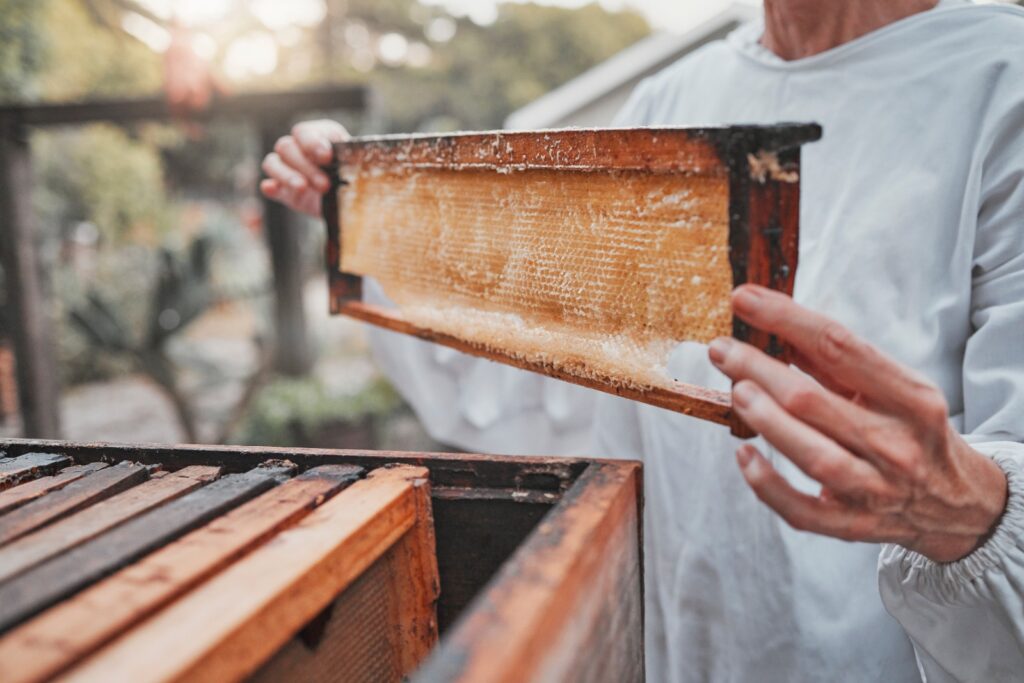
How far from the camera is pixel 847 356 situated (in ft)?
2.83

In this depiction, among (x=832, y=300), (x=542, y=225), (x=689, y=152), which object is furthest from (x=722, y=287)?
(x=832, y=300)

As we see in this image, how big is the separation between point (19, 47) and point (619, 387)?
7.40 meters

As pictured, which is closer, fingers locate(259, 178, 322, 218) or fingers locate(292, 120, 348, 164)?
fingers locate(292, 120, 348, 164)

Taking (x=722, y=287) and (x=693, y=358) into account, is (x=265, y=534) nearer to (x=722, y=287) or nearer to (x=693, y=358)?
(x=722, y=287)

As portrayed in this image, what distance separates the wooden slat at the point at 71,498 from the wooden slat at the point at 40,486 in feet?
0.07

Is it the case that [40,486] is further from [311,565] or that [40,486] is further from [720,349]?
[720,349]

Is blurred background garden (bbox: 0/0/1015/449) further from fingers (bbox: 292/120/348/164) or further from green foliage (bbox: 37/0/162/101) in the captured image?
fingers (bbox: 292/120/348/164)

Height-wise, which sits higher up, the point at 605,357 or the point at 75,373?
the point at 605,357

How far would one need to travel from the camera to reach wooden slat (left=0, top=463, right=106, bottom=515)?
3.48 feet

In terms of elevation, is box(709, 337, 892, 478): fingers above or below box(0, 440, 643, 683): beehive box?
above

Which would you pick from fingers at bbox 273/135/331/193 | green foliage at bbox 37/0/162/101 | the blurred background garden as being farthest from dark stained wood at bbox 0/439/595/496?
green foliage at bbox 37/0/162/101

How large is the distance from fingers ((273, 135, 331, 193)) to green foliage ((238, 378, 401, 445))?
168 inches

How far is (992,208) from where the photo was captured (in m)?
1.46

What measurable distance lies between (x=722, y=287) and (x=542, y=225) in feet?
1.35
